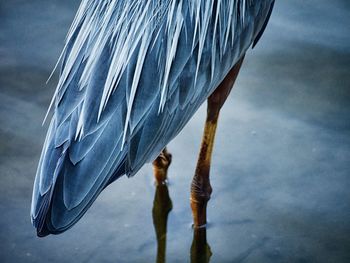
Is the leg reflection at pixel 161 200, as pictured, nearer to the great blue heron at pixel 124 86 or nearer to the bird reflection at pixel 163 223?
the bird reflection at pixel 163 223

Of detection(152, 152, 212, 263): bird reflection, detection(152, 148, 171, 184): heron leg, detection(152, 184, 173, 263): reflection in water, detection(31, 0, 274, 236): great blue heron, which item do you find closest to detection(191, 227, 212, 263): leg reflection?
detection(152, 152, 212, 263): bird reflection

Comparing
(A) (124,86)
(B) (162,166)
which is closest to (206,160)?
(B) (162,166)

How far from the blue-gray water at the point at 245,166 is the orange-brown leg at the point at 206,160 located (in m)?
0.10

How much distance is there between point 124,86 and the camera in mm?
2979

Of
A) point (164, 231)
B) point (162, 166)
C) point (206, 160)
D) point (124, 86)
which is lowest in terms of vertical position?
point (164, 231)

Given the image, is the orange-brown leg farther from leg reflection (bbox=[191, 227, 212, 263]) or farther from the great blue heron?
the great blue heron

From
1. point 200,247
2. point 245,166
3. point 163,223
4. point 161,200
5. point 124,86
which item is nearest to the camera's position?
point 124,86

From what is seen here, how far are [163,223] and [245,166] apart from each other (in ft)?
1.72

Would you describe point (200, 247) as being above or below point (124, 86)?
below

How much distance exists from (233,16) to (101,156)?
829 mm

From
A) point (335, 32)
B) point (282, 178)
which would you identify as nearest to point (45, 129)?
point (282, 178)

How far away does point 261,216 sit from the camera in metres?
3.77

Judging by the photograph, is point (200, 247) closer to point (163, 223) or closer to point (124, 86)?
point (163, 223)

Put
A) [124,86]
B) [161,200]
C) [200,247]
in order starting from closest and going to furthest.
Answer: [124,86], [200,247], [161,200]
